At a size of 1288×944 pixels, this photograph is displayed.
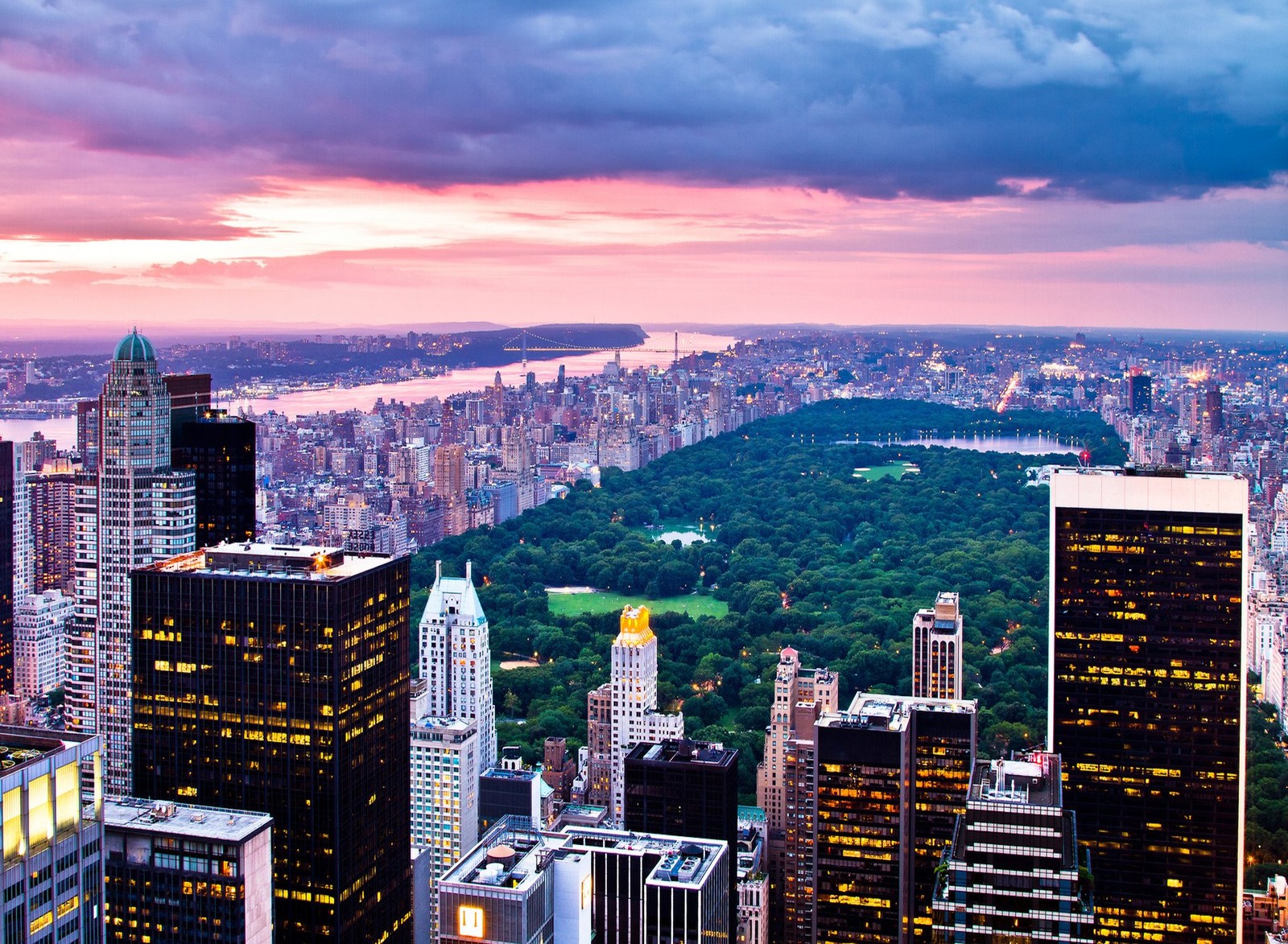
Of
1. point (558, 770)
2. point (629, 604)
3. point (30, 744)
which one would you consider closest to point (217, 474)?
point (558, 770)

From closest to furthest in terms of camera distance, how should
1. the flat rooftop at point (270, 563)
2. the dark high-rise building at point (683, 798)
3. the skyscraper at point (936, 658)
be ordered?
the flat rooftop at point (270, 563) < the dark high-rise building at point (683, 798) < the skyscraper at point (936, 658)

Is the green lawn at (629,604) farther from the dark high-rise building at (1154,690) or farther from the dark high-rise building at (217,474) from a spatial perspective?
the dark high-rise building at (1154,690)

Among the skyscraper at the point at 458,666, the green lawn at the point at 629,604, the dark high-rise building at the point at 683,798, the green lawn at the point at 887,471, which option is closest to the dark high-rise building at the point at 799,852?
the dark high-rise building at the point at 683,798

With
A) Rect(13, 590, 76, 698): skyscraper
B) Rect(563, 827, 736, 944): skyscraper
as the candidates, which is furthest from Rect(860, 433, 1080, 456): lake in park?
Rect(563, 827, 736, 944): skyscraper

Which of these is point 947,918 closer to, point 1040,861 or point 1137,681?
point 1040,861

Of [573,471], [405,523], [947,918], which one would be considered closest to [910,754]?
[947,918]

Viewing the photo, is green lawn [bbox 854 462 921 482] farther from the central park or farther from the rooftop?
the rooftop
